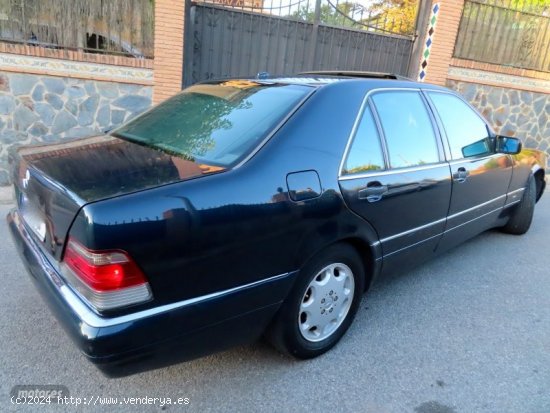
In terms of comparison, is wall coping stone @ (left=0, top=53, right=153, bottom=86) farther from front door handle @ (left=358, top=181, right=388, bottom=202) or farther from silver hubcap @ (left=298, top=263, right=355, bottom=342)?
silver hubcap @ (left=298, top=263, right=355, bottom=342)

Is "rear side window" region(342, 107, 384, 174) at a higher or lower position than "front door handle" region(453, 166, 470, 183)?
higher

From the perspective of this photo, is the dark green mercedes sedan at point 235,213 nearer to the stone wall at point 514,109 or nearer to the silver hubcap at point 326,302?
the silver hubcap at point 326,302

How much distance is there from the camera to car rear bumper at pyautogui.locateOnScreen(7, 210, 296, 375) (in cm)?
169

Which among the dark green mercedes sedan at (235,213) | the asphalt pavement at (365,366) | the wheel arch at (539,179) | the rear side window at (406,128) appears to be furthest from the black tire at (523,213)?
the rear side window at (406,128)

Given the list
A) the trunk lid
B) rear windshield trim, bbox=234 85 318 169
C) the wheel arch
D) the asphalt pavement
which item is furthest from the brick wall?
the wheel arch

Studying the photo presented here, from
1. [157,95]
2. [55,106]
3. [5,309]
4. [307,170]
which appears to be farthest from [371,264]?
[55,106]

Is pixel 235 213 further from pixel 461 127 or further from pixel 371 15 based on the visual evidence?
pixel 371 15

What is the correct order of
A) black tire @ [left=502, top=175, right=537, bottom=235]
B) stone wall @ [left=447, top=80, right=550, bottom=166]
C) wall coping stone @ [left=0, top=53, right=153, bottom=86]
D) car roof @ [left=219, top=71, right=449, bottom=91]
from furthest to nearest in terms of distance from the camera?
stone wall @ [left=447, top=80, right=550, bottom=166] → wall coping stone @ [left=0, top=53, right=153, bottom=86] → black tire @ [left=502, top=175, right=537, bottom=235] → car roof @ [left=219, top=71, right=449, bottom=91]

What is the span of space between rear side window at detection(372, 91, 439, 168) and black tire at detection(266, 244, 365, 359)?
0.73m

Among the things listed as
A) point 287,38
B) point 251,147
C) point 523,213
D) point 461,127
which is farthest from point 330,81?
point 287,38

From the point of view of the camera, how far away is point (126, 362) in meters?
1.75

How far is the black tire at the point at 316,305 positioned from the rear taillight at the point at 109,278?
83 centimetres

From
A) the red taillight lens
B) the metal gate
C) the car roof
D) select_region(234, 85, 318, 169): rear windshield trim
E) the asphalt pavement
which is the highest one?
the metal gate

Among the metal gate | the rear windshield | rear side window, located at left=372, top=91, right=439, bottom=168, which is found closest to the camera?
the rear windshield
